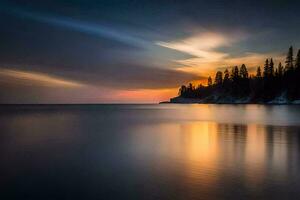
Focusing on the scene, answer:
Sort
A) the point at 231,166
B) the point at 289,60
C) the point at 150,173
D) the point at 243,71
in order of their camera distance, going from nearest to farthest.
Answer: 1. the point at 150,173
2. the point at 231,166
3. the point at 289,60
4. the point at 243,71

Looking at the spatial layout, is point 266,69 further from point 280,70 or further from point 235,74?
point 235,74

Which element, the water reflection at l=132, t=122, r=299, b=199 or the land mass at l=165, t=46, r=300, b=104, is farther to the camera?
the land mass at l=165, t=46, r=300, b=104

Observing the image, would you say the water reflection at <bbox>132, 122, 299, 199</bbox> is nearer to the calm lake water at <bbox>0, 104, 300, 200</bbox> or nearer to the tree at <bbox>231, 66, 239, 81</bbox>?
the calm lake water at <bbox>0, 104, 300, 200</bbox>

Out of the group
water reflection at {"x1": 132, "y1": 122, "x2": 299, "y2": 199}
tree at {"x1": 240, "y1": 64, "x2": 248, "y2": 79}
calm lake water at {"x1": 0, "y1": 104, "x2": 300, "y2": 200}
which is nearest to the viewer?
calm lake water at {"x1": 0, "y1": 104, "x2": 300, "y2": 200}

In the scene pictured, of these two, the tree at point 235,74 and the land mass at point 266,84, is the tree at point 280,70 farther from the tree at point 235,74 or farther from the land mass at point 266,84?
the tree at point 235,74

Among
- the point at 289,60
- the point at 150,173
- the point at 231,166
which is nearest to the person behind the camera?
the point at 150,173

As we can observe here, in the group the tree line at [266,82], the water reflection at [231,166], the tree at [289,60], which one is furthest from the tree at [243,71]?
the water reflection at [231,166]

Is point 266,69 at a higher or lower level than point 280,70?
higher

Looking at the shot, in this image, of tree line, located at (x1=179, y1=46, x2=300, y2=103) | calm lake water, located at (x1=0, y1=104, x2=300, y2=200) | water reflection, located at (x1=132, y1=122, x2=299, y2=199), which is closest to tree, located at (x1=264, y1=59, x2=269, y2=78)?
tree line, located at (x1=179, y1=46, x2=300, y2=103)

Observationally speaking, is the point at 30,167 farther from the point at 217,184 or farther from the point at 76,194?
the point at 217,184

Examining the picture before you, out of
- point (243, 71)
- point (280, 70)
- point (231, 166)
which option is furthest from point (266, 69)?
point (231, 166)

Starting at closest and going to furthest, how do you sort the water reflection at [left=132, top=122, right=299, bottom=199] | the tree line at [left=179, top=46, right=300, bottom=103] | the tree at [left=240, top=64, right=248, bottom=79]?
the water reflection at [left=132, top=122, right=299, bottom=199] < the tree line at [left=179, top=46, right=300, bottom=103] < the tree at [left=240, top=64, right=248, bottom=79]

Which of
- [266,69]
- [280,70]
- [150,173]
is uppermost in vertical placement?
[266,69]

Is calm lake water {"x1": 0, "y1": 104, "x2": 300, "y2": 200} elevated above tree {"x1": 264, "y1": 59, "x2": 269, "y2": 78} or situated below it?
below
